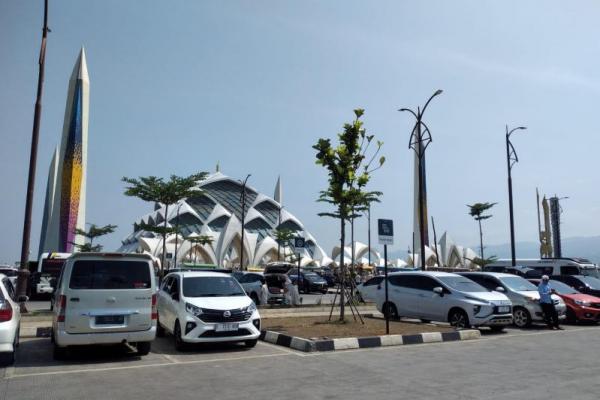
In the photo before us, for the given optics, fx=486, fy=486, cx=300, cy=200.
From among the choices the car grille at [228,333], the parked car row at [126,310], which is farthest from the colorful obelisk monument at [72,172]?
the car grille at [228,333]

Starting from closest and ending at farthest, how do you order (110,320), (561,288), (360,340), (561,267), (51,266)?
1. (110,320)
2. (360,340)
3. (561,288)
4. (51,266)
5. (561,267)

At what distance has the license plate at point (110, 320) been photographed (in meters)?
8.32

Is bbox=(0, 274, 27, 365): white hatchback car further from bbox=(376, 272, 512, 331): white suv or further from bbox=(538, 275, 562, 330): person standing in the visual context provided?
→ bbox=(538, 275, 562, 330): person standing

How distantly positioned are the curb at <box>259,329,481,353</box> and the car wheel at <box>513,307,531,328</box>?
315cm

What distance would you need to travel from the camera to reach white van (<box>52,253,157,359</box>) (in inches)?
323

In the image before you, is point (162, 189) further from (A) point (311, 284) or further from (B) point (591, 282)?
(B) point (591, 282)

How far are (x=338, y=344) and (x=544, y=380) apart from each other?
4009 millimetres

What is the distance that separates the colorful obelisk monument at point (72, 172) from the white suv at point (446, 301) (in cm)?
5845

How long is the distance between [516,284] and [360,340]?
7.67 m

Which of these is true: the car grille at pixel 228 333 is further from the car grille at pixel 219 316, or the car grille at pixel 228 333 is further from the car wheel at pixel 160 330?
the car wheel at pixel 160 330

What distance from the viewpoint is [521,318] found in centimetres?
1465

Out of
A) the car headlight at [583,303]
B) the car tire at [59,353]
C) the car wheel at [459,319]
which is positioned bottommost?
the car tire at [59,353]

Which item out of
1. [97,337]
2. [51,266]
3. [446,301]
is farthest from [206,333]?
[51,266]

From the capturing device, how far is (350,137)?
45.3 feet
